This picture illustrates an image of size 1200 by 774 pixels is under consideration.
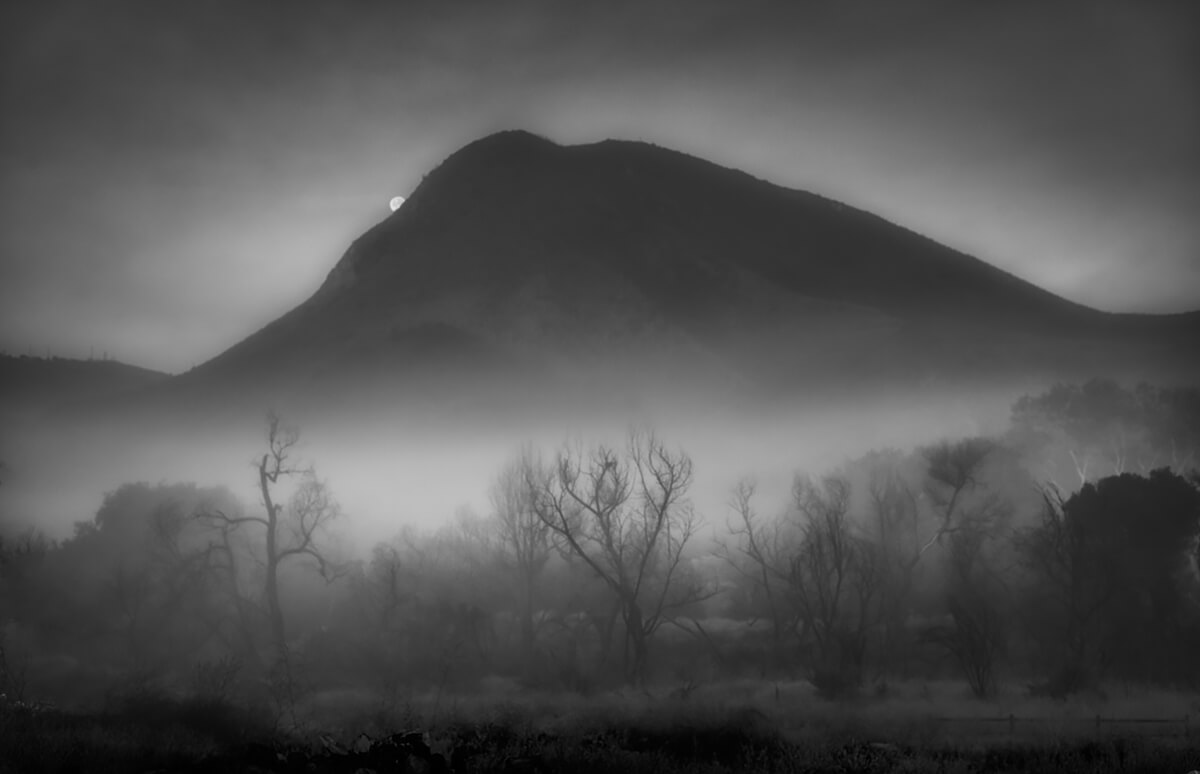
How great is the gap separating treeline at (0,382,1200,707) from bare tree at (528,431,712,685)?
0.27m

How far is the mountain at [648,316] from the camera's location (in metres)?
121

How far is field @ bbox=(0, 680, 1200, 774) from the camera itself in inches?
861

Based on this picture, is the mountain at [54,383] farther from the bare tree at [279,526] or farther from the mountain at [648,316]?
the bare tree at [279,526]

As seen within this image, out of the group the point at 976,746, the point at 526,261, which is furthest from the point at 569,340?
the point at 976,746

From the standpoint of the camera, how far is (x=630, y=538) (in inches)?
2159

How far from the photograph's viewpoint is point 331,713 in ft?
122

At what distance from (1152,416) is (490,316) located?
96.2 m

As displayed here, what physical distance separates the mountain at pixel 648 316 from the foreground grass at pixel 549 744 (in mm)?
78651

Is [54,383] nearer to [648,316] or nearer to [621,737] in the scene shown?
[648,316]

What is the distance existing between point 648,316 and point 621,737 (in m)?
118

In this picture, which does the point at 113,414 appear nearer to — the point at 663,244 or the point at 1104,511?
the point at 663,244

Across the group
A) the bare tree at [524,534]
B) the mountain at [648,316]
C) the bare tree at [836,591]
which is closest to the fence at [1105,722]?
the bare tree at [836,591]

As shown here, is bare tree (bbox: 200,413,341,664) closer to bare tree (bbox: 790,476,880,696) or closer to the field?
the field

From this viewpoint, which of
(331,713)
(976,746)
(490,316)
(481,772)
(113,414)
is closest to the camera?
(481,772)
